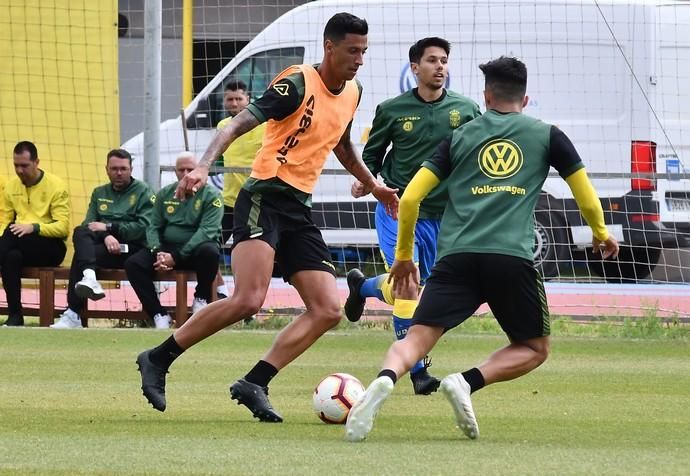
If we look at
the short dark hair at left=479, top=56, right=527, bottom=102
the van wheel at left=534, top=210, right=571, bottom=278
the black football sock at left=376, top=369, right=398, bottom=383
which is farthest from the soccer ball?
the van wheel at left=534, top=210, right=571, bottom=278

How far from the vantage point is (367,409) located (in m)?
6.65

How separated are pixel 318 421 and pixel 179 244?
23.1ft

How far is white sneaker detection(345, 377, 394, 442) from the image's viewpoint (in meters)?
6.62

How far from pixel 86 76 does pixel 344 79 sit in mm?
8482

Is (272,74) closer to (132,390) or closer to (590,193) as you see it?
(132,390)

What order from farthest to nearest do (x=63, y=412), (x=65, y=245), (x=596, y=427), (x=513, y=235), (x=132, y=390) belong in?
(x=65, y=245)
(x=132, y=390)
(x=63, y=412)
(x=596, y=427)
(x=513, y=235)

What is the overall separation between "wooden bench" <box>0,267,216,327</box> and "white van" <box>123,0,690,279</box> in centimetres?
295

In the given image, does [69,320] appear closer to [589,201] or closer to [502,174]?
[502,174]

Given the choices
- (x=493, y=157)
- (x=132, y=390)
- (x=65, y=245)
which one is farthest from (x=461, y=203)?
(x=65, y=245)

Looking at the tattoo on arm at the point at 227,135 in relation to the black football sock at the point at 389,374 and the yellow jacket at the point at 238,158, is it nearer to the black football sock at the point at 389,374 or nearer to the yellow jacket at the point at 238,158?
the black football sock at the point at 389,374

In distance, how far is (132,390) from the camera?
9352mm

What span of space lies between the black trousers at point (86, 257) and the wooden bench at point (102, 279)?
0.47ft

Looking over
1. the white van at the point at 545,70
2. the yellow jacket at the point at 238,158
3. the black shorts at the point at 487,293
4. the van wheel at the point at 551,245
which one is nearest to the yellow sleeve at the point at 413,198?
the black shorts at the point at 487,293

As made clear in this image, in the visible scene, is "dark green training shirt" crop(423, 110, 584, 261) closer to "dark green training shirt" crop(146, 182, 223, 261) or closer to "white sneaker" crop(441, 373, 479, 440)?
"white sneaker" crop(441, 373, 479, 440)
